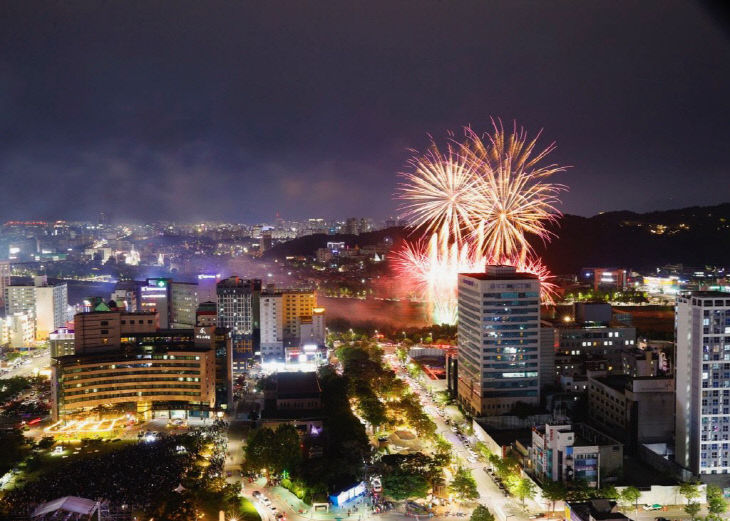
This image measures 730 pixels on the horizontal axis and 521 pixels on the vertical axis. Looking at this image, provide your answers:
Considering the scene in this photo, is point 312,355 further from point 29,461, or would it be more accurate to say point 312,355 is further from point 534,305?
point 29,461

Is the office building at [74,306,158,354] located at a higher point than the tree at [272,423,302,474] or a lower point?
higher

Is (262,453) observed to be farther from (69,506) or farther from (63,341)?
(63,341)

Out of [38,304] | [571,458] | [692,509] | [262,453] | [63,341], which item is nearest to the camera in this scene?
[692,509]

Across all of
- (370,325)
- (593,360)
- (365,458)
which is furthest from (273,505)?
(370,325)

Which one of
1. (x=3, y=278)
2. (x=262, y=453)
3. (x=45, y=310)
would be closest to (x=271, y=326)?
(x=45, y=310)

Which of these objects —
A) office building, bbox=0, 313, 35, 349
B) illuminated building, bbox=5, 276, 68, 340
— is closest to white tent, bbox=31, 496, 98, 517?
office building, bbox=0, 313, 35, 349

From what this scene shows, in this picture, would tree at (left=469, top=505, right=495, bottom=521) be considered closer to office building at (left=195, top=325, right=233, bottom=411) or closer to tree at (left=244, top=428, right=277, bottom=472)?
tree at (left=244, top=428, right=277, bottom=472)
